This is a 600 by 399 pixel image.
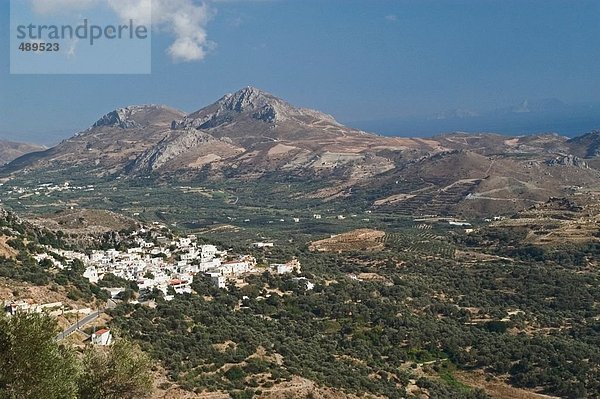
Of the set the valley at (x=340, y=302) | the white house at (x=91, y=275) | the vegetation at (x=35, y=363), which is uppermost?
the vegetation at (x=35, y=363)

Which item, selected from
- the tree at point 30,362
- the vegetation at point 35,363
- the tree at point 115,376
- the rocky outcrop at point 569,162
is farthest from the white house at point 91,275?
the rocky outcrop at point 569,162

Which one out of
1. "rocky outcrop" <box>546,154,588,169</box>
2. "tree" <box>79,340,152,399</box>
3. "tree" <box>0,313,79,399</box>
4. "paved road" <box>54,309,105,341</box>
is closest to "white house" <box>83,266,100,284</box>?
"paved road" <box>54,309,105,341</box>

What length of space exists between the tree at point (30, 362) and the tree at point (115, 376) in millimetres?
2095

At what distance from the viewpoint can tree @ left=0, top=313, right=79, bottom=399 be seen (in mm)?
16203

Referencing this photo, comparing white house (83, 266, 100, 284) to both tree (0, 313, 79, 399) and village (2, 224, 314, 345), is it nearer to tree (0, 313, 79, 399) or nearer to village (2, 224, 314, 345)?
village (2, 224, 314, 345)

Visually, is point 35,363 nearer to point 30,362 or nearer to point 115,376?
point 30,362

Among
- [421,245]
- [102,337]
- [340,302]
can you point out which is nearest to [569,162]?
[421,245]

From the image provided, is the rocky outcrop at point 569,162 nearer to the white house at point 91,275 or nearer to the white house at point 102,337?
the white house at point 91,275

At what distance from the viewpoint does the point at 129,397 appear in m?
19.7

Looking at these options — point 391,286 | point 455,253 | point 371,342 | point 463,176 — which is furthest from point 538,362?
point 463,176

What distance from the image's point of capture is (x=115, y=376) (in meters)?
19.5

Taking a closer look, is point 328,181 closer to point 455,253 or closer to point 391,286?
point 455,253

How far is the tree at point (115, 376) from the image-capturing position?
19172 mm

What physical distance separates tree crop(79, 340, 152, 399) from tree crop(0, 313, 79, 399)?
6.87ft
